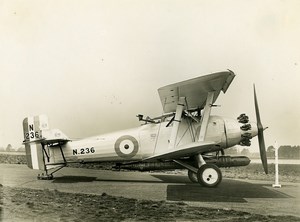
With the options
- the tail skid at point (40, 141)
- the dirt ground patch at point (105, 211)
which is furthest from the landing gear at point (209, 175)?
the tail skid at point (40, 141)

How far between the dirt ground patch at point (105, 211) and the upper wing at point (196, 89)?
3.21 meters

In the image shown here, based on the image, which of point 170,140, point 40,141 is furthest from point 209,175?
point 40,141

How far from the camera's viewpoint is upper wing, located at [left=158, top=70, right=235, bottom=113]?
789 centimetres

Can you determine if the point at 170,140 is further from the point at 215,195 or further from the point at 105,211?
the point at 105,211

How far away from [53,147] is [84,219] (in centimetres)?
573

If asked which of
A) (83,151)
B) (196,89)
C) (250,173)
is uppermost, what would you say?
(196,89)

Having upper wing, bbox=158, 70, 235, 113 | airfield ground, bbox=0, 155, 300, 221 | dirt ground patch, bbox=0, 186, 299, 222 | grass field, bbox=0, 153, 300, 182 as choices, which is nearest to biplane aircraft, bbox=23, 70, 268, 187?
upper wing, bbox=158, 70, 235, 113

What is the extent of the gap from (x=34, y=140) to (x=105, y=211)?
539 centimetres

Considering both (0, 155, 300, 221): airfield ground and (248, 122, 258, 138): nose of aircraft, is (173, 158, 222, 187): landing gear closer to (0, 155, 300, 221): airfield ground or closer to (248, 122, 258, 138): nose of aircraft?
(0, 155, 300, 221): airfield ground

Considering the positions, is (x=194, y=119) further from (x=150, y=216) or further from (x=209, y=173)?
(x=150, y=216)

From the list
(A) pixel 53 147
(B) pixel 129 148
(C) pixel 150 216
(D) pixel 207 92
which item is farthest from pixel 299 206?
(A) pixel 53 147

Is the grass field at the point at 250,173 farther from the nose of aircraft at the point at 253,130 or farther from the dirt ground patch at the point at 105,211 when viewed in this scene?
the nose of aircraft at the point at 253,130

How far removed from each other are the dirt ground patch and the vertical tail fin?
360 centimetres

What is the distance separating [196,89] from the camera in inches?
338
